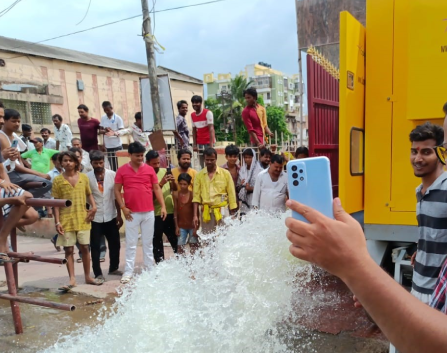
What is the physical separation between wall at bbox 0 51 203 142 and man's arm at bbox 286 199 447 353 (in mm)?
22249

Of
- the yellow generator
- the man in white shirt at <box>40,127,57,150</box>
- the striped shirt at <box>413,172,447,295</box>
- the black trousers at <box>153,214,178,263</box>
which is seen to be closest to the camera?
the striped shirt at <box>413,172,447,295</box>

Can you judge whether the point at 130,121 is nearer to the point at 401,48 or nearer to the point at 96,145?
the point at 96,145

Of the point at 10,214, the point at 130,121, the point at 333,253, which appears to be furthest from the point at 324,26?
the point at 130,121

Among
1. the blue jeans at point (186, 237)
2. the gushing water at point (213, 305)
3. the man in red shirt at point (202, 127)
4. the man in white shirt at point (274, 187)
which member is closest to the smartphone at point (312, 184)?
the gushing water at point (213, 305)

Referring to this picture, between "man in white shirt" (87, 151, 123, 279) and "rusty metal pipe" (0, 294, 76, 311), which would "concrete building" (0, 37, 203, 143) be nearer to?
"man in white shirt" (87, 151, 123, 279)

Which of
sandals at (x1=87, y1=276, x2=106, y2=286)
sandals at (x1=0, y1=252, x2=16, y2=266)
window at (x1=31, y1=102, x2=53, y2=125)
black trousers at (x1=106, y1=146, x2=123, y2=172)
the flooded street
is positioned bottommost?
sandals at (x1=87, y1=276, x2=106, y2=286)

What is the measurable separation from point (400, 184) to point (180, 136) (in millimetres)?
6196

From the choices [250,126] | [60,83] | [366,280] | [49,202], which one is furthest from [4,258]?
[60,83]

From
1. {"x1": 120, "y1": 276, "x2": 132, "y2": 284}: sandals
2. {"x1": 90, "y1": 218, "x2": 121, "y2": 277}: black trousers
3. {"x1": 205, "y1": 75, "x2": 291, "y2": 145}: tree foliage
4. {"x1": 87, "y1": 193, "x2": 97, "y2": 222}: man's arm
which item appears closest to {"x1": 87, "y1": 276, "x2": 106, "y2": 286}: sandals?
{"x1": 90, "y1": 218, "x2": 121, "y2": 277}: black trousers

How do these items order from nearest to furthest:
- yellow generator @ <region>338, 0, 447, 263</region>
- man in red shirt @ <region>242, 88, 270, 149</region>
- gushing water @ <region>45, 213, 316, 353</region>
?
yellow generator @ <region>338, 0, 447, 263</region> → gushing water @ <region>45, 213, 316, 353</region> → man in red shirt @ <region>242, 88, 270, 149</region>

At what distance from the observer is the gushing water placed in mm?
3455

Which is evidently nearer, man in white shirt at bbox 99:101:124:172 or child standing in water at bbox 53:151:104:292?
child standing in water at bbox 53:151:104:292

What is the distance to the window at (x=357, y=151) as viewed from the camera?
10.9 feet

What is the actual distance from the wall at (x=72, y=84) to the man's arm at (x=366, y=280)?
73.0 feet
